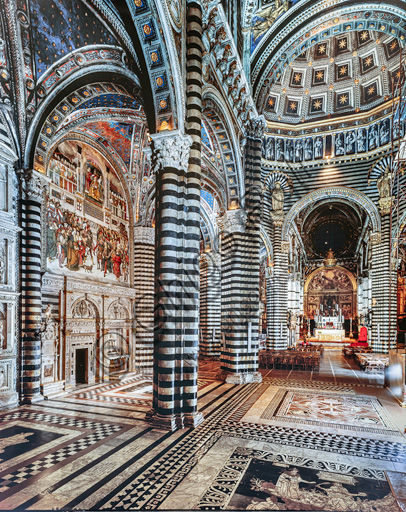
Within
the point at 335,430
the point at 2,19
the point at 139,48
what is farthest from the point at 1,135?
the point at 335,430

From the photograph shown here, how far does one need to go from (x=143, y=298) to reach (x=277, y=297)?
40.6 feet

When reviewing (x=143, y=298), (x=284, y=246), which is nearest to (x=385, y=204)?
(x=284, y=246)

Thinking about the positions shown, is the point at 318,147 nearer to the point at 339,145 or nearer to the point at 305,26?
the point at 339,145

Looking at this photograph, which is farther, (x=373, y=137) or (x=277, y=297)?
(x=277, y=297)

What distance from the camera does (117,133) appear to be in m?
16.3

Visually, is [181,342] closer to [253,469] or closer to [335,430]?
[253,469]

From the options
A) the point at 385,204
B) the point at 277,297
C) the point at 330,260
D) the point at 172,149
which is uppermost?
the point at 385,204

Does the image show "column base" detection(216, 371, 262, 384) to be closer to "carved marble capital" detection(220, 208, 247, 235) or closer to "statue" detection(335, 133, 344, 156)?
"carved marble capital" detection(220, 208, 247, 235)

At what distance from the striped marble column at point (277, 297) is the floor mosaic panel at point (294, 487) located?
1994 cm

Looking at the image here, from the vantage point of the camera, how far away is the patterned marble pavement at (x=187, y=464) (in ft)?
17.7

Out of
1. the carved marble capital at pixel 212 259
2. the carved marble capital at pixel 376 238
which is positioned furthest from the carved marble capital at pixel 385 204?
the carved marble capital at pixel 212 259

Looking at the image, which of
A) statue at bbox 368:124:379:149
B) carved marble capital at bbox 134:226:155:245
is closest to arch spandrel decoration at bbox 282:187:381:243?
statue at bbox 368:124:379:149

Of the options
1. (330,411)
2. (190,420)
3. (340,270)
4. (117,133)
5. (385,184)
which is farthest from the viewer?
(340,270)

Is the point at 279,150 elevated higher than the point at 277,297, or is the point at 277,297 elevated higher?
the point at 279,150
